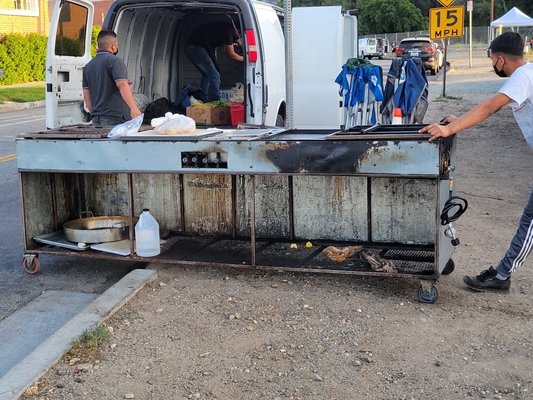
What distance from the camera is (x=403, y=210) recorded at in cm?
585

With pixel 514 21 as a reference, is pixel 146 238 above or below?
below

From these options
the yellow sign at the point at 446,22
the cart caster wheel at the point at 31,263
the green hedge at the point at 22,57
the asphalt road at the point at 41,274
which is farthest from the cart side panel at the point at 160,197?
the green hedge at the point at 22,57

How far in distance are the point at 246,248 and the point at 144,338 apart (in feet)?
6.11

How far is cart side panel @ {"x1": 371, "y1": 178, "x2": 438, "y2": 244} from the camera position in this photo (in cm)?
575

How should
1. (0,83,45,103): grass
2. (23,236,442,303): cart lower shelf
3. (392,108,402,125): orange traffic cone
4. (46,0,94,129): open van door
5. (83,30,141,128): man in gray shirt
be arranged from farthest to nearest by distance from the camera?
(0,83,45,103): grass
(392,108,402,125): orange traffic cone
(46,0,94,129): open van door
(83,30,141,128): man in gray shirt
(23,236,442,303): cart lower shelf

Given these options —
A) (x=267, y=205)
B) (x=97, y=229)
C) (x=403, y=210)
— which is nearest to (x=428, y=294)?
(x=403, y=210)

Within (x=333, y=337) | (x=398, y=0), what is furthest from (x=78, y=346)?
(x=398, y=0)

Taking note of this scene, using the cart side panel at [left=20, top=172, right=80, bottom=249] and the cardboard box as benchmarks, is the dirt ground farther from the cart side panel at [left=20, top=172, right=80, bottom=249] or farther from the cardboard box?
the cardboard box

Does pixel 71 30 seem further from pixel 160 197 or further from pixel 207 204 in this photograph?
pixel 207 204

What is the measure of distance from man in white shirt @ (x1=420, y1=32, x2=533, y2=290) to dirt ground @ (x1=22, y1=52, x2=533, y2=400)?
153 millimetres

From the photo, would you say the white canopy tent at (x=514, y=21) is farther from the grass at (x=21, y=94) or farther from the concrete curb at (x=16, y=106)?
the concrete curb at (x=16, y=106)

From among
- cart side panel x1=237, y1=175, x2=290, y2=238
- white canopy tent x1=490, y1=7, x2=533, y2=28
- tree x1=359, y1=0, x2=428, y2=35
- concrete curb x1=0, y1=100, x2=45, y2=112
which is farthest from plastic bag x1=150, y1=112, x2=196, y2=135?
tree x1=359, y1=0, x2=428, y2=35

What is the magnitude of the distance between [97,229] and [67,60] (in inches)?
117

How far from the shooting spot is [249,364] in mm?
4285
